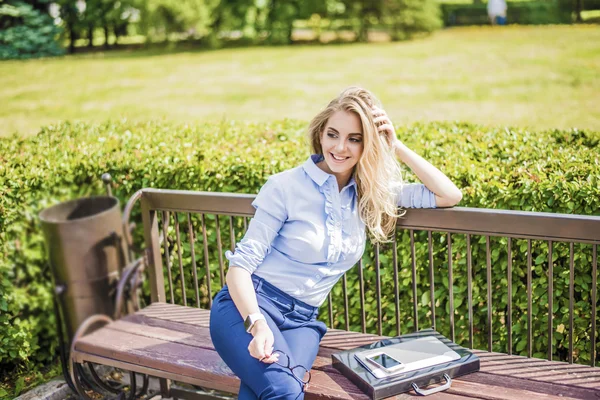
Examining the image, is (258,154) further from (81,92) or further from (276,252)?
(81,92)

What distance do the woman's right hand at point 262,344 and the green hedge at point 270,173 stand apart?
4.33 ft

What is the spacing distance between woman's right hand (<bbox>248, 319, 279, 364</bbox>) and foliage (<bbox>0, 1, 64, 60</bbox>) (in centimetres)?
1837

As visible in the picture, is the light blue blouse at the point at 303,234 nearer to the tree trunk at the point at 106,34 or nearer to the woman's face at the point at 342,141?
the woman's face at the point at 342,141

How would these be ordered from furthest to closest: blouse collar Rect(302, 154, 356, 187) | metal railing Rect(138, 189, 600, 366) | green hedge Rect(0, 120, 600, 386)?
green hedge Rect(0, 120, 600, 386) → metal railing Rect(138, 189, 600, 366) → blouse collar Rect(302, 154, 356, 187)

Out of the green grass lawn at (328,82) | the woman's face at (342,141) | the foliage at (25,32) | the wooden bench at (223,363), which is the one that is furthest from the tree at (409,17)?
the woman's face at (342,141)

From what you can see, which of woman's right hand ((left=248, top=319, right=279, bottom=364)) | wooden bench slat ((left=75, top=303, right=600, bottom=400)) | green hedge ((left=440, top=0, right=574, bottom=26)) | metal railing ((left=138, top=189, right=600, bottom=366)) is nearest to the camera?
woman's right hand ((left=248, top=319, right=279, bottom=364))

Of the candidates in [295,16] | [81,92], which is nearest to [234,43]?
[295,16]

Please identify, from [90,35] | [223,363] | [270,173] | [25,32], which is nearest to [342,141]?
[270,173]

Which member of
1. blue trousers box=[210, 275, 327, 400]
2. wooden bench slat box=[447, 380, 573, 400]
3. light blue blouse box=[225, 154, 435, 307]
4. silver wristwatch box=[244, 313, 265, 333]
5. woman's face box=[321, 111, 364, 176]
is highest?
woman's face box=[321, 111, 364, 176]

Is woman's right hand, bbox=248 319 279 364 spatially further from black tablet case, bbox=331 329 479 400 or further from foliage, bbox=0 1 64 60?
foliage, bbox=0 1 64 60

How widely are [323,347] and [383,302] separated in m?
0.85

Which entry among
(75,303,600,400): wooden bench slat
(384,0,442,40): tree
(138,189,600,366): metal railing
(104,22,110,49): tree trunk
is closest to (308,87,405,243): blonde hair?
(138,189,600,366): metal railing

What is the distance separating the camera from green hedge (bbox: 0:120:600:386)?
341 centimetres

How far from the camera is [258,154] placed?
4.12 meters
